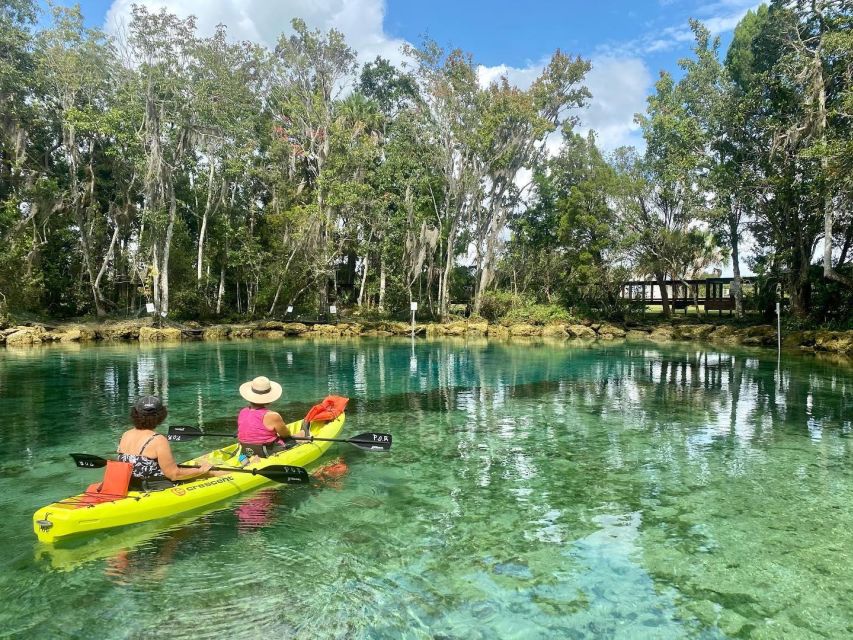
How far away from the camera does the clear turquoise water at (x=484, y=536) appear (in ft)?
14.0

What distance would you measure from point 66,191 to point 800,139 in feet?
113

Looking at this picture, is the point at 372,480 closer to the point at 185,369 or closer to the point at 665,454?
the point at 665,454

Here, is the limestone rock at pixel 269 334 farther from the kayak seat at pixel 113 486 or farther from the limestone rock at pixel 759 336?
the kayak seat at pixel 113 486

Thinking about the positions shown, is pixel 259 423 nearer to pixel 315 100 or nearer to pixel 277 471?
pixel 277 471

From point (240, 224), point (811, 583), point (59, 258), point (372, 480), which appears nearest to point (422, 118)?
point (240, 224)

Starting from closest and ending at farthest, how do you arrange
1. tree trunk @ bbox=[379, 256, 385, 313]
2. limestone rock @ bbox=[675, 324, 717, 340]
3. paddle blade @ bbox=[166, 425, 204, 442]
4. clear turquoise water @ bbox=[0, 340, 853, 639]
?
clear turquoise water @ bbox=[0, 340, 853, 639] → paddle blade @ bbox=[166, 425, 204, 442] → limestone rock @ bbox=[675, 324, 717, 340] → tree trunk @ bbox=[379, 256, 385, 313]

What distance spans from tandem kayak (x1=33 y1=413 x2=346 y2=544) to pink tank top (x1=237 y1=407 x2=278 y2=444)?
20 centimetres

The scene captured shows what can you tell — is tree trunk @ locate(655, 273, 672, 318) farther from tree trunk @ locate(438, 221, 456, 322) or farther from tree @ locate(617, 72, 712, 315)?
tree trunk @ locate(438, 221, 456, 322)

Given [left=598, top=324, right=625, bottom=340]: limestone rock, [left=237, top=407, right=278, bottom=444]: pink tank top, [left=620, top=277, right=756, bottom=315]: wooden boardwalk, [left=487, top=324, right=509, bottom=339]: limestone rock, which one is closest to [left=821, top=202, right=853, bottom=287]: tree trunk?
[left=620, top=277, right=756, bottom=315]: wooden boardwalk

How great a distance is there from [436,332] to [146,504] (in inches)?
1119

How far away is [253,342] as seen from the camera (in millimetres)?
28625

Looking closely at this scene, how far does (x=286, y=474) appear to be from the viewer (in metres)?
6.35

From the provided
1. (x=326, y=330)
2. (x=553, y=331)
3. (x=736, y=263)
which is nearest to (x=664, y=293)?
(x=736, y=263)

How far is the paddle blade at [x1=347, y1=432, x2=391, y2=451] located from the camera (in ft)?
25.2
